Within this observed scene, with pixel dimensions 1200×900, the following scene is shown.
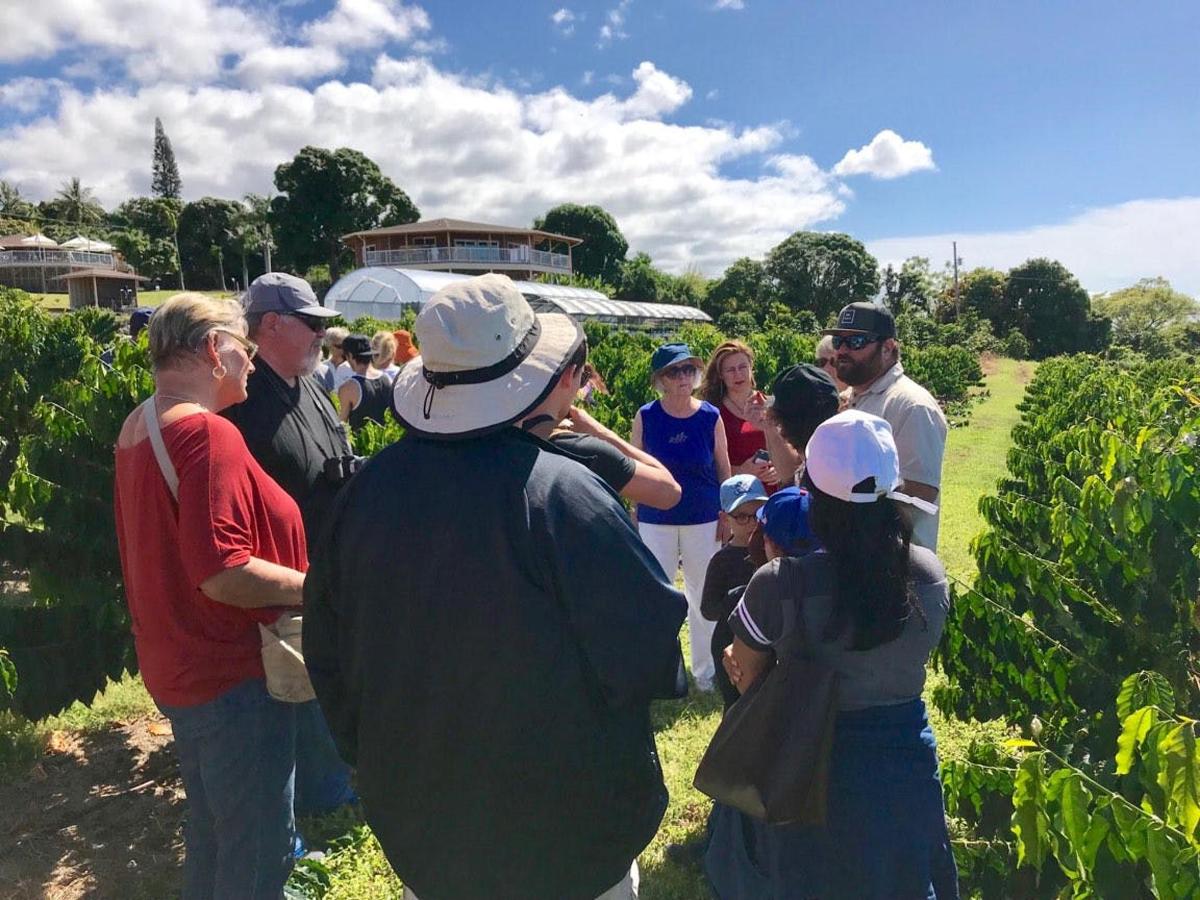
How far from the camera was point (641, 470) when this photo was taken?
86.6 inches

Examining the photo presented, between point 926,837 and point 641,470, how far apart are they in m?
1.18

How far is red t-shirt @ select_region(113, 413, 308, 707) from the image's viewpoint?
208 cm

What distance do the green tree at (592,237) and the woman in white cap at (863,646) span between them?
6703 centimetres

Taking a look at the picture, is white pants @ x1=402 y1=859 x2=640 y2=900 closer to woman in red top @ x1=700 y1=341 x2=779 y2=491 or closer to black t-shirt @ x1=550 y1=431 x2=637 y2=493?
black t-shirt @ x1=550 y1=431 x2=637 y2=493

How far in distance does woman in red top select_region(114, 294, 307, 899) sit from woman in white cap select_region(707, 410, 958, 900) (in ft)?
4.47

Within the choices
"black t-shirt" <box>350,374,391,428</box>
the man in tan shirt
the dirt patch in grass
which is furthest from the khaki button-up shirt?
the dirt patch in grass

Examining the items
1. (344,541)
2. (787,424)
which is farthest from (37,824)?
(787,424)

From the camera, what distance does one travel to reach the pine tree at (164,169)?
99.8 meters

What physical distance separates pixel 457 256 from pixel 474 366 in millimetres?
56635

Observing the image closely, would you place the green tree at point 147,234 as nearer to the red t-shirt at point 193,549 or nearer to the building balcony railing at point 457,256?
the building balcony railing at point 457,256

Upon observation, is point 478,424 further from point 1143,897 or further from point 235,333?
point 1143,897

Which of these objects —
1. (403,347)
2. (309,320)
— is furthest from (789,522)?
(403,347)

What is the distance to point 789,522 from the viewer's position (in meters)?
2.24

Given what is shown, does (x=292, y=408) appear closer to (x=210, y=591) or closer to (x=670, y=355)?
(x=210, y=591)
